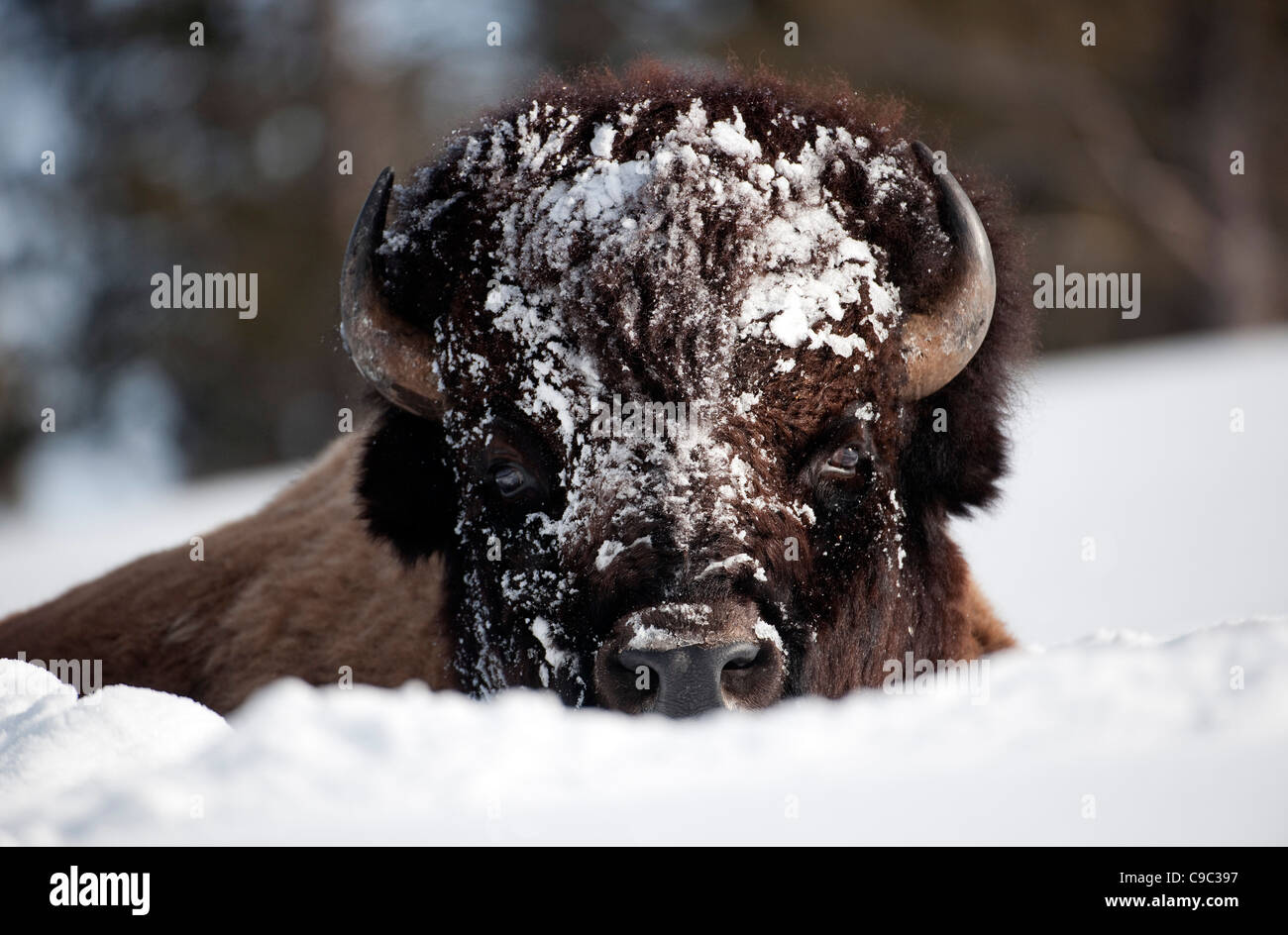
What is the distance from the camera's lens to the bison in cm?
322

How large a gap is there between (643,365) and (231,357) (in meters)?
18.3

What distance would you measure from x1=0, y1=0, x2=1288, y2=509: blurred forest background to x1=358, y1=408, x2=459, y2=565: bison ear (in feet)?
46.6

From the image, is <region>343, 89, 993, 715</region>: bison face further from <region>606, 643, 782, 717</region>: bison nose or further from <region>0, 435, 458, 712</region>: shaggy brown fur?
<region>0, 435, 458, 712</region>: shaggy brown fur

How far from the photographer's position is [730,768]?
8.10 ft

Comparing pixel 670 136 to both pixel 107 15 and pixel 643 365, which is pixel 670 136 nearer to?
pixel 643 365

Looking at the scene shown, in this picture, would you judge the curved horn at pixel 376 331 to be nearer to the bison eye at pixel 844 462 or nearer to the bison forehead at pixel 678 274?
the bison forehead at pixel 678 274

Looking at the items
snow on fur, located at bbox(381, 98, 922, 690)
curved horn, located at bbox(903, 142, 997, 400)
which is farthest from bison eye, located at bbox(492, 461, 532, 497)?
curved horn, located at bbox(903, 142, 997, 400)

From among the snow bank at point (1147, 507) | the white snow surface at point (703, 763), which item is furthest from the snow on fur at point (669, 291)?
the snow bank at point (1147, 507)

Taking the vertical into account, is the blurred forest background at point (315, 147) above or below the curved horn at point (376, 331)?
above

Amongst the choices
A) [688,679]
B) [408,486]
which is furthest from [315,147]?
[688,679]

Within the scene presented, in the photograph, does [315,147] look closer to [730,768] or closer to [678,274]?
[678,274]

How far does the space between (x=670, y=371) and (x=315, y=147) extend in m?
17.9

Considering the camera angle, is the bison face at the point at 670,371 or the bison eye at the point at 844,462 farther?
the bison eye at the point at 844,462

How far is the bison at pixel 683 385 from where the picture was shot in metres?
3.22
